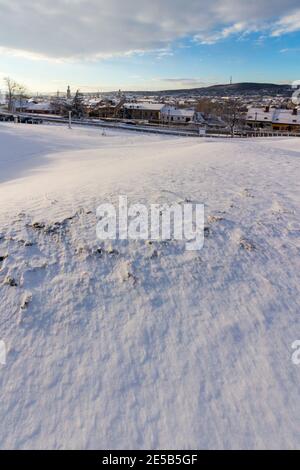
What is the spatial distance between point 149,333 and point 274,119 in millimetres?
72359

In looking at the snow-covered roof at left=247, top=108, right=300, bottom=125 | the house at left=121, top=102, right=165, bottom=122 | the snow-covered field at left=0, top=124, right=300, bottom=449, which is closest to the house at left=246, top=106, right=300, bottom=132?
the snow-covered roof at left=247, top=108, right=300, bottom=125

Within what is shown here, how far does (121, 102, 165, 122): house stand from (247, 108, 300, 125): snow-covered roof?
76.7 feet

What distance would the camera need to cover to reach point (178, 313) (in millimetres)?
4723

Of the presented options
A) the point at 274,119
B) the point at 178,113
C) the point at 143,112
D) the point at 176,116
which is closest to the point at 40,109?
the point at 143,112

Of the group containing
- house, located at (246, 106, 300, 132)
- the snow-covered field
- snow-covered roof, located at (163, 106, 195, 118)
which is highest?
snow-covered roof, located at (163, 106, 195, 118)

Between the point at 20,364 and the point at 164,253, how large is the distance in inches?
117

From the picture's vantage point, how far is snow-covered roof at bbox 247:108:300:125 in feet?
207

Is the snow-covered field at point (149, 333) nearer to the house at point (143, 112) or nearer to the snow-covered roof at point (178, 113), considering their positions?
the snow-covered roof at point (178, 113)

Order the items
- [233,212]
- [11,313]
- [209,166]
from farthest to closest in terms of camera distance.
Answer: [209,166] → [233,212] → [11,313]

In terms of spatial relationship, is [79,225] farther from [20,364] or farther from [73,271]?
[20,364]

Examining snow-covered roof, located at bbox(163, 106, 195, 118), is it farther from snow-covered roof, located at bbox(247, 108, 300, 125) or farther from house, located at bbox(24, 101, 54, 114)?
house, located at bbox(24, 101, 54, 114)

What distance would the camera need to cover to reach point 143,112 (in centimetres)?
8312

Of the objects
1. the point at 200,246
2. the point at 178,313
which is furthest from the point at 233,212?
the point at 178,313
